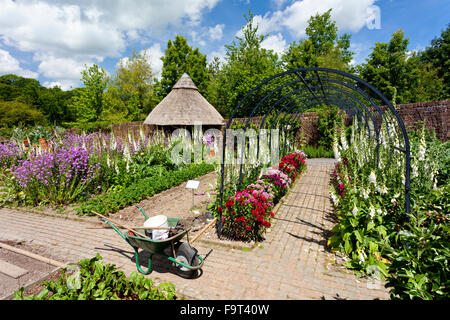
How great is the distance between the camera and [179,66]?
94.2ft

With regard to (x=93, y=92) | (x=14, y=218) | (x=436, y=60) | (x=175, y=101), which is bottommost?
(x=14, y=218)

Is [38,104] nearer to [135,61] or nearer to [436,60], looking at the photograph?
[135,61]

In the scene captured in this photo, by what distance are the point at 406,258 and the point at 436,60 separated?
40.9 meters

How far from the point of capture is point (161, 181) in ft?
24.4

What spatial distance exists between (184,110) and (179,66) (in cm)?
1548

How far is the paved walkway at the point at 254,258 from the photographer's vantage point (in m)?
2.81

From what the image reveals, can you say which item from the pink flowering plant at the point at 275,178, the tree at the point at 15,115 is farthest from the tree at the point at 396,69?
the tree at the point at 15,115

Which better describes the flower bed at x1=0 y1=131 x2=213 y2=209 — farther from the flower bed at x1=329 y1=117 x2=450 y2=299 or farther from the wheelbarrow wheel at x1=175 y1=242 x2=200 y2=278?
the flower bed at x1=329 y1=117 x2=450 y2=299

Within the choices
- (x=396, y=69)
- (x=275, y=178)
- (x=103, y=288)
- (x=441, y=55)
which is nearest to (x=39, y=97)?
(x=275, y=178)

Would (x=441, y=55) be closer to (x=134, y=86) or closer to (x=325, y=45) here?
(x=325, y=45)
